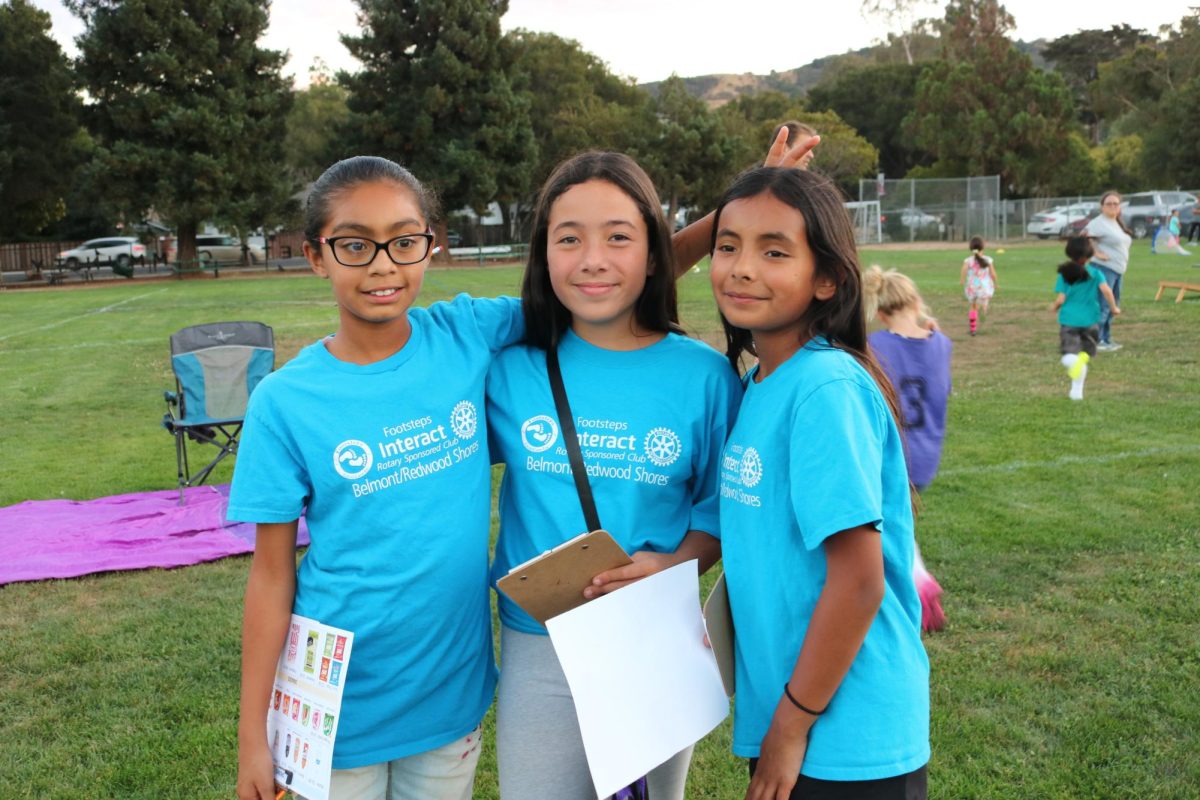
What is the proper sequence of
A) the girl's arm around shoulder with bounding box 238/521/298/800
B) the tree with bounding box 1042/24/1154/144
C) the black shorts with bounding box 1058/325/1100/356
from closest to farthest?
1. the girl's arm around shoulder with bounding box 238/521/298/800
2. the black shorts with bounding box 1058/325/1100/356
3. the tree with bounding box 1042/24/1154/144

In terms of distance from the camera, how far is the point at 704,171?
43.0 meters

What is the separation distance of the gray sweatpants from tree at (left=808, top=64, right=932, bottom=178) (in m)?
66.0

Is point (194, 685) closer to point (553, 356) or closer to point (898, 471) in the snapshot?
point (553, 356)

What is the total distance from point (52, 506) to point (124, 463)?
1316 millimetres

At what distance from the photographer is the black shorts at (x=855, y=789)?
1.69 m

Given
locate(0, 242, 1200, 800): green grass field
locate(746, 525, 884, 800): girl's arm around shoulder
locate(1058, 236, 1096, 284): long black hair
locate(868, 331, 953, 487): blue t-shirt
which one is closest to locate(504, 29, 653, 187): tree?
locate(1058, 236, 1096, 284): long black hair

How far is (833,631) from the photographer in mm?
1635

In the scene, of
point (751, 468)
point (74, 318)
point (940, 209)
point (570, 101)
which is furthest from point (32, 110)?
point (751, 468)

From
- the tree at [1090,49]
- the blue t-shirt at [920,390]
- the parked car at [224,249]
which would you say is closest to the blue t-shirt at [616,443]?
the blue t-shirt at [920,390]

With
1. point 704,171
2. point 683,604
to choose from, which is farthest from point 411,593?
point 704,171

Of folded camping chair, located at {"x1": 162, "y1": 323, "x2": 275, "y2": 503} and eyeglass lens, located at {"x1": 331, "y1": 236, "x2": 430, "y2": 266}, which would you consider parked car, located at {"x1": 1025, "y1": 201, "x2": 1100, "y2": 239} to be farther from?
eyeglass lens, located at {"x1": 331, "y1": 236, "x2": 430, "y2": 266}

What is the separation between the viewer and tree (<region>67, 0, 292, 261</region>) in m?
32.9

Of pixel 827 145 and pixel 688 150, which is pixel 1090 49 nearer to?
pixel 827 145

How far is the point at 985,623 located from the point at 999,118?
156 feet
